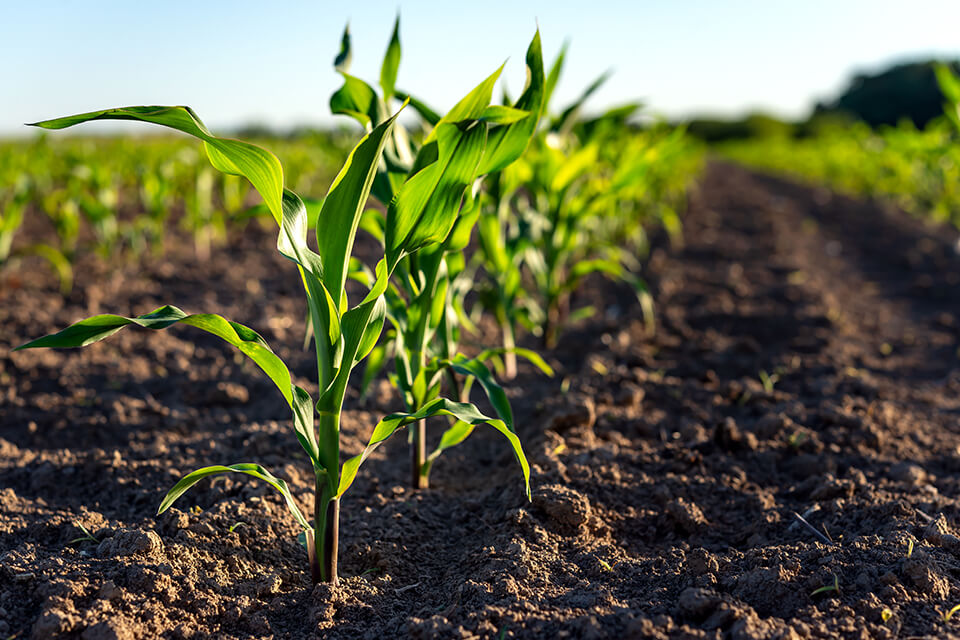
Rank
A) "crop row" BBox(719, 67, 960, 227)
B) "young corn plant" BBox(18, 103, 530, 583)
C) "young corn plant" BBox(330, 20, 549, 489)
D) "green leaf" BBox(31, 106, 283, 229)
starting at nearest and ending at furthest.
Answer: "green leaf" BBox(31, 106, 283, 229) → "young corn plant" BBox(18, 103, 530, 583) → "young corn plant" BBox(330, 20, 549, 489) → "crop row" BBox(719, 67, 960, 227)

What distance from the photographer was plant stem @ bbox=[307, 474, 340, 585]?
1495 millimetres

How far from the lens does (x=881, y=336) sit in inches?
150

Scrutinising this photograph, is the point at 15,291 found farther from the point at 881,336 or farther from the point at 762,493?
the point at 881,336

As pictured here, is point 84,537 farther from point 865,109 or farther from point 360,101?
point 865,109

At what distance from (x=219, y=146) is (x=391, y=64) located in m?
0.69

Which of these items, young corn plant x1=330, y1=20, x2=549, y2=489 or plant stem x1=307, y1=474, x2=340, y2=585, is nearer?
plant stem x1=307, y1=474, x2=340, y2=585

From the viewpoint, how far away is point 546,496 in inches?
73.0

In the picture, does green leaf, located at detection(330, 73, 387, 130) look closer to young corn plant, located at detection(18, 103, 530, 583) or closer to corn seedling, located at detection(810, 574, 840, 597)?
young corn plant, located at detection(18, 103, 530, 583)

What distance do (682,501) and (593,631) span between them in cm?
73

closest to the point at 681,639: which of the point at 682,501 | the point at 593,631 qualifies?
the point at 593,631

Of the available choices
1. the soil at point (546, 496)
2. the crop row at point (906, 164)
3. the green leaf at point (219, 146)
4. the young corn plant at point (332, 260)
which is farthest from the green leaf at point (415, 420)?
the crop row at point (906, 164)

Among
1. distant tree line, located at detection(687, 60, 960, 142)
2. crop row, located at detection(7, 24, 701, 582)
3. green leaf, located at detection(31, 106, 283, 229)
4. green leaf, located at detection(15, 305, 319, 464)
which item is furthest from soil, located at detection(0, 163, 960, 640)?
distant tree line, located at detection(687, 60, 960, 142)

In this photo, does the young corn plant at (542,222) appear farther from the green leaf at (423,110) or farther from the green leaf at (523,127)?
the green leaf at (523,127)

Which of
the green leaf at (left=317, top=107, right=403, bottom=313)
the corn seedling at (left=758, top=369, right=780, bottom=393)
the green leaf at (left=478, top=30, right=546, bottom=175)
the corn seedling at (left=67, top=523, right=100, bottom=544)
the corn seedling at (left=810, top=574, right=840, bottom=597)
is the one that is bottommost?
the corn seedling at (left=67, top=523, right=100, bottom=544)
